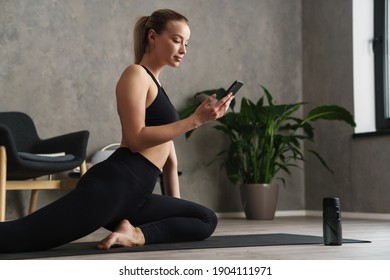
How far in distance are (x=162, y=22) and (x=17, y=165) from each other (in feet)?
5.57

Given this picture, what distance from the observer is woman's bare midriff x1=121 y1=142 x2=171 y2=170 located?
8.13 feet

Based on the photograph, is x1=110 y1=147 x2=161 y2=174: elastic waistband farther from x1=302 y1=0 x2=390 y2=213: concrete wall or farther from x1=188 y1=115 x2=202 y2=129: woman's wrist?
x1=302 y1=0 x2=390 y2=213: concrete wall

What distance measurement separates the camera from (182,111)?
201 inches

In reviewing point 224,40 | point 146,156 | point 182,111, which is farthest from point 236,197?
point 146,156

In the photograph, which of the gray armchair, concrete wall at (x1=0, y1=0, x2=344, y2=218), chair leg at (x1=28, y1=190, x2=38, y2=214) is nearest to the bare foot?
the gray armchair

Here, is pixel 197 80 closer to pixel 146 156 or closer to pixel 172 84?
pixel 172 84

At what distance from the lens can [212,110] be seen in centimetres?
222

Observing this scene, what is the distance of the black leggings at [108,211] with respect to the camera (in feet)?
7.42

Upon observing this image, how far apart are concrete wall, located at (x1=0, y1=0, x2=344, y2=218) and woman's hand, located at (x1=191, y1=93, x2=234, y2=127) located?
8.91ft

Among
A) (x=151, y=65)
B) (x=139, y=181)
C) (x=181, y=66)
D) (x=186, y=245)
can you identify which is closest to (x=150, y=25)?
(x=151, y=65)

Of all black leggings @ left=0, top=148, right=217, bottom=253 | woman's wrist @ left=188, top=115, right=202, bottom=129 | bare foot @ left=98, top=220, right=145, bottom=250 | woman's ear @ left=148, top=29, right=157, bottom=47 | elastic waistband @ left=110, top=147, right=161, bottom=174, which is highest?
woman's ear @ left=148, top=29, right=157, bottom=47

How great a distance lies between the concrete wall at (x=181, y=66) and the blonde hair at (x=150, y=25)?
90.8 inches

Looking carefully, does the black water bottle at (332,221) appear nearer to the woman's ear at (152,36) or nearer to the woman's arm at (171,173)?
the woman's arm at (171,173)

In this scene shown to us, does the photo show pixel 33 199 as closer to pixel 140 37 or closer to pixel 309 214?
pixel 140 37
